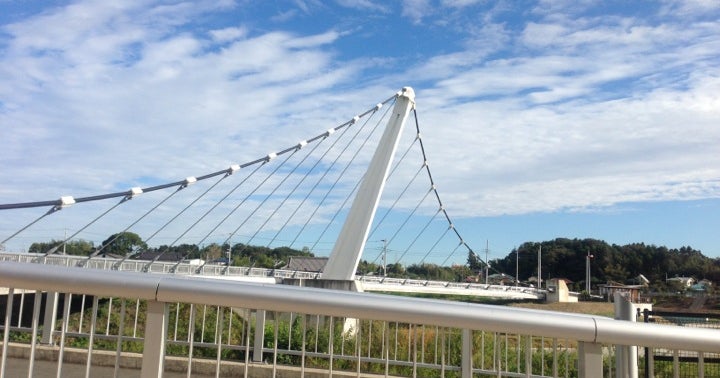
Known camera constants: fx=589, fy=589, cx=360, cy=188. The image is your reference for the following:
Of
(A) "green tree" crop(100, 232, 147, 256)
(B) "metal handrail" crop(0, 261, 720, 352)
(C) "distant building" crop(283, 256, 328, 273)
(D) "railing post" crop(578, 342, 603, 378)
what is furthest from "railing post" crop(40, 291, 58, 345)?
(C) "distant building" crop(283, 256, 328, 273)

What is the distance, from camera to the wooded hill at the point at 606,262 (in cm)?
7262

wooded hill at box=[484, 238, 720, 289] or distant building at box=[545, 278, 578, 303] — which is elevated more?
wooded hill at box=[484, 238, 720, 289]

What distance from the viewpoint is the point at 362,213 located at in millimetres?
20812

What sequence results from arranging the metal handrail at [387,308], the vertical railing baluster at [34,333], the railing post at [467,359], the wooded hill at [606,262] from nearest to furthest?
the metal handrail at [387,308] → the railing post at [467,359] → the vertical railing baluster at [34,333] → the wooded hill at [606,262]

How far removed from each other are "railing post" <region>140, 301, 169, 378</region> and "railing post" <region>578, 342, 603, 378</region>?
4.94 ft

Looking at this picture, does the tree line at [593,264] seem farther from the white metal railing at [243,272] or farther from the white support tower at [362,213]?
the white support tower at [362,213]

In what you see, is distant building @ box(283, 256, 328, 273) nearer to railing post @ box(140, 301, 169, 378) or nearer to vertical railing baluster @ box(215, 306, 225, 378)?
vertical railing baluster @ box(215, 306, 225, 378)

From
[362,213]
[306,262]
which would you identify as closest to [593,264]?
[306,262]

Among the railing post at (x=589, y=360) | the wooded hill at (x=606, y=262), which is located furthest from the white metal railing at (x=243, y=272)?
the wooded hill at (x=606, y=262)

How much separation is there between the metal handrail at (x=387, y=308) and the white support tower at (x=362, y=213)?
57.1 ft

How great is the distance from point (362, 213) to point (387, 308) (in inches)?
739

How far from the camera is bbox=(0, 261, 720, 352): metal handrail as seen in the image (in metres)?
1.99

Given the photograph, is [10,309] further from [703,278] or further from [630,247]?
[630,247]

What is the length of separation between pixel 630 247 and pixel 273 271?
61906 millimetres
